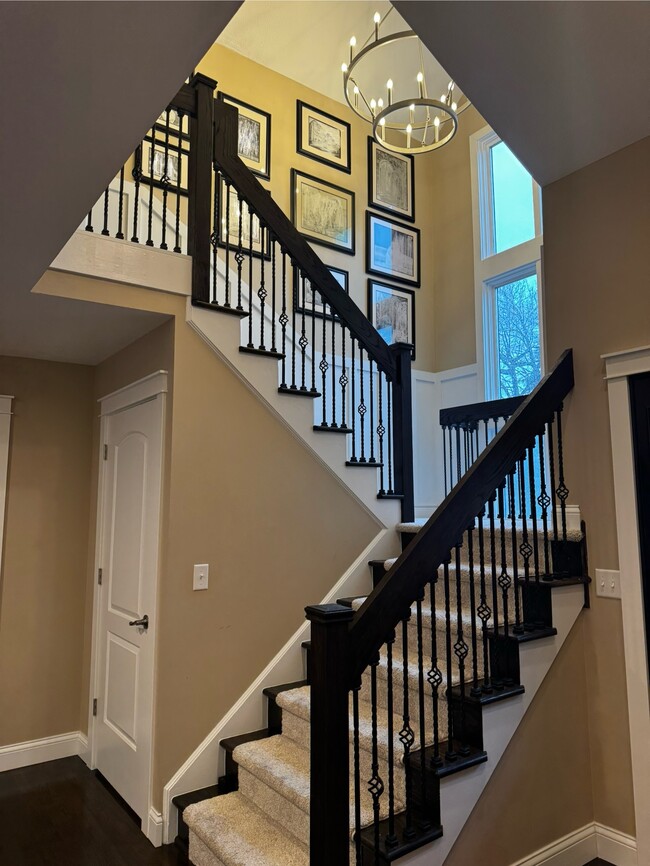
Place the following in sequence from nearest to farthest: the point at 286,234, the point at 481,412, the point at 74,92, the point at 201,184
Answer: the point at 74,92 → the point at 201,184 → the point at 286,234 → the point at 481,412

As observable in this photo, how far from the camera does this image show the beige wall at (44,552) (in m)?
3.67

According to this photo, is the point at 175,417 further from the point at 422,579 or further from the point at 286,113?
the point at 286,113

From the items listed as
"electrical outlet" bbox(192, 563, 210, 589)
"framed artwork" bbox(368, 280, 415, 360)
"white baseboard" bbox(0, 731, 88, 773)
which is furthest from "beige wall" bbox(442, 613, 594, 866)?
"framed artwork" bbox(368, 280, 415, 360)

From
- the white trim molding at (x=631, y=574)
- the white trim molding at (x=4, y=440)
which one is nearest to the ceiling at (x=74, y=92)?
the white trim molding at (x=4, y=440)

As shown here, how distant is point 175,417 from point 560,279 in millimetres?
A: 1990

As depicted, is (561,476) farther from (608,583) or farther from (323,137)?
(323,137)

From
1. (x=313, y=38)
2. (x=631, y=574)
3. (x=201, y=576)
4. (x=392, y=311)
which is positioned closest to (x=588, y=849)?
(x=631, y=574)

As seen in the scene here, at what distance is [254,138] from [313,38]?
110 cm

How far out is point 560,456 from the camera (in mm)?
2734

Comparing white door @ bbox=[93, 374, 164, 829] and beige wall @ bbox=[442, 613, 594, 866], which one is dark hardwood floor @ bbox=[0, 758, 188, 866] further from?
beige wall @ bbox=[442, 613, 594, 866]

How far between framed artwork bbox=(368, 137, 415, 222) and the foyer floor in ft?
16.7

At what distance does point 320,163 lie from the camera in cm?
525

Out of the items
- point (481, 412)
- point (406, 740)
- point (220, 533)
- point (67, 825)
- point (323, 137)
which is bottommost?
point (67, 825)

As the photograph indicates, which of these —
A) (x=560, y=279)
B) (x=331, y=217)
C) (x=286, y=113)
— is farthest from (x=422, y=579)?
(x=286, y=113)
